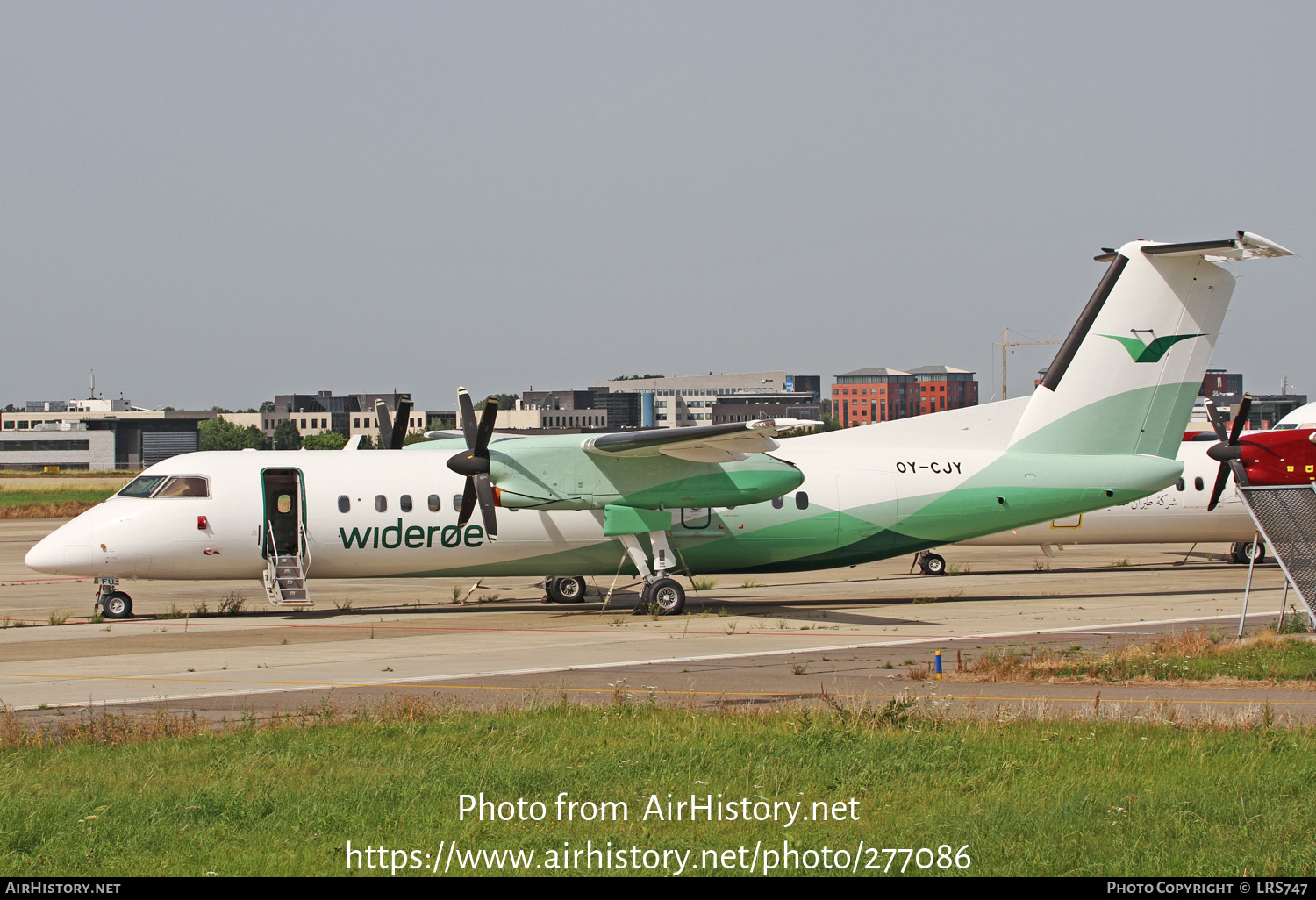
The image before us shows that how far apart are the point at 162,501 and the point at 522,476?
7192mm

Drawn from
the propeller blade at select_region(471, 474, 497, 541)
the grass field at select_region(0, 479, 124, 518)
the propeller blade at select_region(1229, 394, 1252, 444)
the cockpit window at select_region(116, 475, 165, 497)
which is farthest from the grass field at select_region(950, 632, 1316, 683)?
the grass field at select_region(0, 479, 124, 518)

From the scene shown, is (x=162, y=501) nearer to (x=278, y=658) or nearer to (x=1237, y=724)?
(x=278, y=658)

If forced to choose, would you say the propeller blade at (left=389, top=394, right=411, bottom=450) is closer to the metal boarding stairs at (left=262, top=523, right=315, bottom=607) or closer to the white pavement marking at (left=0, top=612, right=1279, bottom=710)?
the metal boarding stairs at (left=262, top=523, right=315, bottom=607)

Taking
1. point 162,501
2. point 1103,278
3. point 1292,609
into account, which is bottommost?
point 1292,609

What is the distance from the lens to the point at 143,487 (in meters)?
23.7

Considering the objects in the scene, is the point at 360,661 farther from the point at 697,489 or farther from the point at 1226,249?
the point at 1226,249

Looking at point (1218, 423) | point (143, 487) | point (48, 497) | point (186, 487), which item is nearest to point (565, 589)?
point (186, 487)

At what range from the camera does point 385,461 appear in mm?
24469

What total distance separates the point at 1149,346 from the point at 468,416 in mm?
14250

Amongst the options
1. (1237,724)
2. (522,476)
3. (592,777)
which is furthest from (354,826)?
(522,476)

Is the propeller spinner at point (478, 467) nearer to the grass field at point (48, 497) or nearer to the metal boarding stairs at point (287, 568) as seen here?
the metal boarding stairs at point (287, 568)

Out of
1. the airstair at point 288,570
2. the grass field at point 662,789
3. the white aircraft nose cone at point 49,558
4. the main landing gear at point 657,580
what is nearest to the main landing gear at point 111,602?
the white aircraft nose cone at point 49,558

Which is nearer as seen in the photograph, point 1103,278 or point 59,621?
point 59,621
